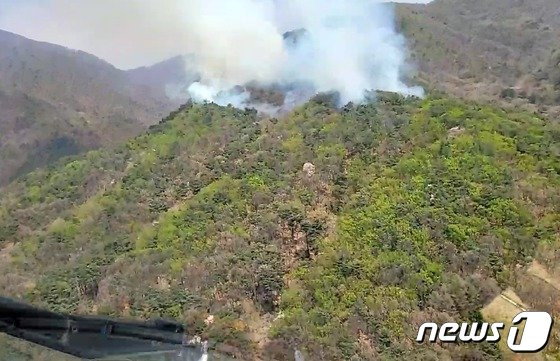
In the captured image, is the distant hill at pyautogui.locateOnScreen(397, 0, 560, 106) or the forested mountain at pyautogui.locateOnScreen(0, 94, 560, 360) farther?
the distant hill at pyautogui.locateOnScreen(397, 0, 560, 106)

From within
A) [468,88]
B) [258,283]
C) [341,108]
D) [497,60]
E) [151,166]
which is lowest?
[258,283]

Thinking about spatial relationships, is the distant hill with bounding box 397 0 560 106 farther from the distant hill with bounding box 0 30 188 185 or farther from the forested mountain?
the distant hill with bounding box 0 30 188 185

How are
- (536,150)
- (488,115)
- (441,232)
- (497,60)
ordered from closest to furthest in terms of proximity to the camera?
(441,232) → (536,150) → (488,115) → (497,60)

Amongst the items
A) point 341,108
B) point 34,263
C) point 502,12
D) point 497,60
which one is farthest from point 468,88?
point 502,12

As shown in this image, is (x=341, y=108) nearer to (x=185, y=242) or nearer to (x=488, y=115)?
(x=488, y=115)

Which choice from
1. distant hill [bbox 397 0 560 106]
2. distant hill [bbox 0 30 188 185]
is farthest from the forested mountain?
distant hill [bbox 0 30 188 185]
